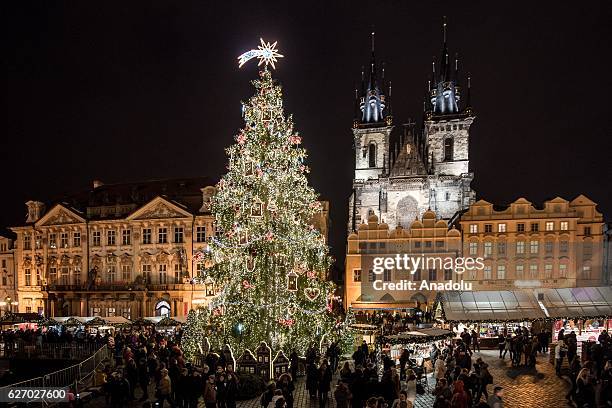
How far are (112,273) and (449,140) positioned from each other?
1527 inches

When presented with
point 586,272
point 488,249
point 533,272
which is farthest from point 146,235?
point 586,272

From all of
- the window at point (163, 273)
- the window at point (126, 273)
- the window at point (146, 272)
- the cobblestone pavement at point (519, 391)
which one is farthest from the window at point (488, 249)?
the window at point (126, 273)

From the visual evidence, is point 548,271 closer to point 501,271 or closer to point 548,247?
point 548,247

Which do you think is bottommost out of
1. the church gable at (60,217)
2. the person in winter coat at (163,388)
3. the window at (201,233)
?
the person in winter coat at (163,388)

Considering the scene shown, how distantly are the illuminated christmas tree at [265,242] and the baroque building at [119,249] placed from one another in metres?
24.7

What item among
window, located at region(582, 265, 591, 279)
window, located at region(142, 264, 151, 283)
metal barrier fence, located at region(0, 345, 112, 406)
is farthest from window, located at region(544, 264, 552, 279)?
metal barrier fence, located at region(0, 345, 112, 406)

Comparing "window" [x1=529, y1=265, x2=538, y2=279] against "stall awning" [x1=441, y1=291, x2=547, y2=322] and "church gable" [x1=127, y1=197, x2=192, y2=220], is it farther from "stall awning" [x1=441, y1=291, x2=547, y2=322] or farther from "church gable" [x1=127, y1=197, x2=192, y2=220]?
"church gable" [x1=127, y1=197, x2=192, y2=220]

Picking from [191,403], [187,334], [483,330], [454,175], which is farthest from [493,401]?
[454,175]

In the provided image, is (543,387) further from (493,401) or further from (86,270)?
(86,270)

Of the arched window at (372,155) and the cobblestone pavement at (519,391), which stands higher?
the arched window at (372,155)

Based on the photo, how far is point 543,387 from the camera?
58.3ft

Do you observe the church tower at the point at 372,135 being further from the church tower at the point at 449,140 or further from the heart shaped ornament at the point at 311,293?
the heart shaped ornament at the point at 311,293

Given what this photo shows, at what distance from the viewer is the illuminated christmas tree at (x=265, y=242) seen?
18.9 m

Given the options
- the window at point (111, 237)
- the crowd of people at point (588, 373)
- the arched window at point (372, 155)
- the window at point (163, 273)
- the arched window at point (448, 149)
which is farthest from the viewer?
the arched window at point (372, 155)
